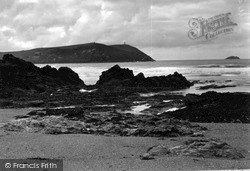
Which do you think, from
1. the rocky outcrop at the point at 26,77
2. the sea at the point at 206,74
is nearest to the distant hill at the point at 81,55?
the sea at the point at 206,74

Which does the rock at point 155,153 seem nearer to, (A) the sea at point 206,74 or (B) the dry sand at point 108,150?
(B) the dry sand at point 108,150

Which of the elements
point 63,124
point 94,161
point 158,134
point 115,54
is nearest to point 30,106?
point 63,124

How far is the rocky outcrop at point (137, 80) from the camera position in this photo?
41250 mm

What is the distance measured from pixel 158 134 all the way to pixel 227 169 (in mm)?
5154

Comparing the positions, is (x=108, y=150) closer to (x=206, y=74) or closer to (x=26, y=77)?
(x=26, y=77)

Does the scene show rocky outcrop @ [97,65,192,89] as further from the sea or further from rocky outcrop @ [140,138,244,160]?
rocky outcrop @ [140,138,244,160]

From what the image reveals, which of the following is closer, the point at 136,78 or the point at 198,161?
the point at 198,161

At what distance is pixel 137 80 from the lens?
4184 cm

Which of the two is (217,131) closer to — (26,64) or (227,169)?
(227,169)

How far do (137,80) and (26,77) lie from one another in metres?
12.2

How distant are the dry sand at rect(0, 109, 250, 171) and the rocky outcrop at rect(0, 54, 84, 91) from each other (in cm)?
2229

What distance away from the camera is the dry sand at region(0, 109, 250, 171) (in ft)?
31.2

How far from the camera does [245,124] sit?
16516 mm

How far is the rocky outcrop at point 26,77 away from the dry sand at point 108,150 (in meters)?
22.3
